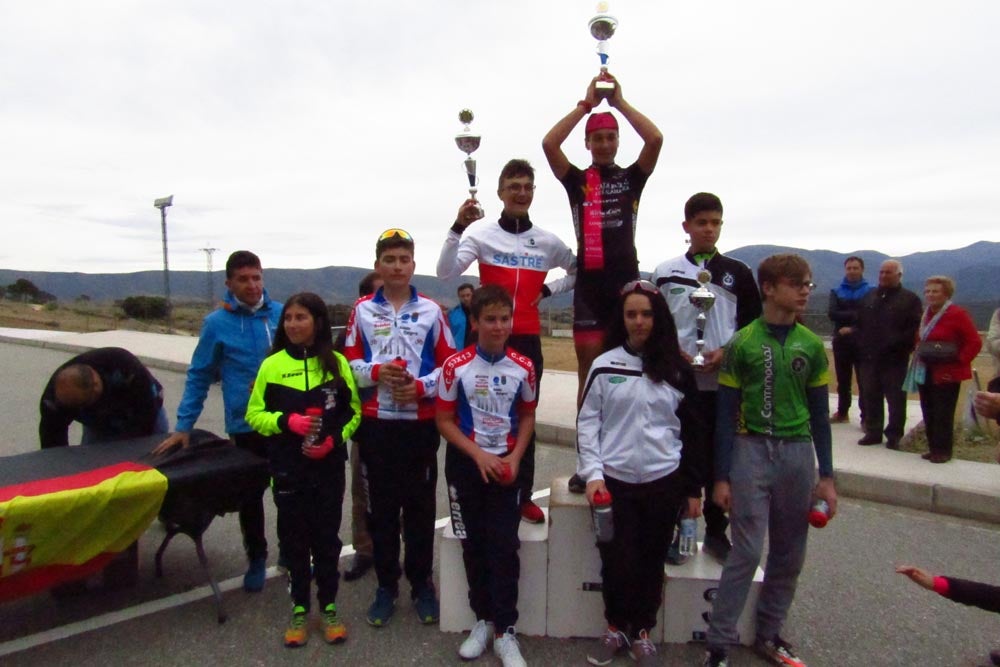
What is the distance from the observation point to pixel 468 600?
3525 mm

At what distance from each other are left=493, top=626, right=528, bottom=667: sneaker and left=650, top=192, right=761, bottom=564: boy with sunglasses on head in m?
1.18

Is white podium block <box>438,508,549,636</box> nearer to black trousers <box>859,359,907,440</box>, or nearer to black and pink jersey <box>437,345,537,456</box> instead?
black and pink jersey <box>437,345,537,456</box>

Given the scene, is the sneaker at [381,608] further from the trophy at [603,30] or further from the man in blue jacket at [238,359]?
the trophy at [603,30]

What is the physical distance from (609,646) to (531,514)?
810mm

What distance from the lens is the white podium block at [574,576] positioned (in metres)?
3.51

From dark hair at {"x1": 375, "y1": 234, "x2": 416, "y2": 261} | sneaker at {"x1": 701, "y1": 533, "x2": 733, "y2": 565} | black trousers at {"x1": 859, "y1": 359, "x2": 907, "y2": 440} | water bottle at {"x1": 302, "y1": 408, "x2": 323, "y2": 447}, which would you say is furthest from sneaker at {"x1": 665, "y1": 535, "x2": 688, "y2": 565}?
black trousers at {"x1": 859, "y1": 359, "x2": 907, "y2": 440}

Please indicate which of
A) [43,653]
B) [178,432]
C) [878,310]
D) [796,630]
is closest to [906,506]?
[878,310]

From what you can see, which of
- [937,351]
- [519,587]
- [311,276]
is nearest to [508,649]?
[519,587]

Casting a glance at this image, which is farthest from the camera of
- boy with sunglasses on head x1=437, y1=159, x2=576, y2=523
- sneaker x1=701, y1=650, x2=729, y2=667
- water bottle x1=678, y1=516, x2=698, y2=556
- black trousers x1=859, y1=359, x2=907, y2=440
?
black trousers x1=859, y1=359, x2=907, y2=440

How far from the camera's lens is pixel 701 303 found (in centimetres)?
346

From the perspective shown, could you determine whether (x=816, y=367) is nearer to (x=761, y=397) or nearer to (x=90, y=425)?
(x=761, y=397)

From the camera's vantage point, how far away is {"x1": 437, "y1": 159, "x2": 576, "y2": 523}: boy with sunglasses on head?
3924 millimetres

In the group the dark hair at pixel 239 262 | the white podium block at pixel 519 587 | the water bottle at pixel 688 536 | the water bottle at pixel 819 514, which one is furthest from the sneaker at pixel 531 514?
the dark hair at pixel 239 262

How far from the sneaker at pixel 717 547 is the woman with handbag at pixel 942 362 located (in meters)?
3.71
